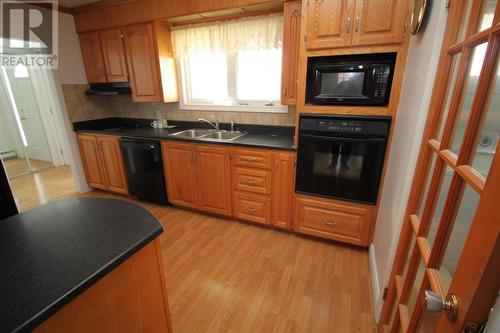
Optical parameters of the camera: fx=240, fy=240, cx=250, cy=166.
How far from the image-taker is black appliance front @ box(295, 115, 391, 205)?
1792mm

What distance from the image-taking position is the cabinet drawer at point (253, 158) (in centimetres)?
219

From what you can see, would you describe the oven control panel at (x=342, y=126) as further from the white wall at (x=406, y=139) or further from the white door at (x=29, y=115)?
the white door at (x=29, y=115)

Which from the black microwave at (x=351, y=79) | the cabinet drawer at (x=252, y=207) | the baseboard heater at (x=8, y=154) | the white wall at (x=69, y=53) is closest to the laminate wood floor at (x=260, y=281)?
the cabinet drawer at (x=252, y=207)

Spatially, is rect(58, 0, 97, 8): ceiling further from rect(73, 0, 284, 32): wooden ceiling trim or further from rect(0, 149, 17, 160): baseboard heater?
rect(0, 149, 17, 160): baseboard heater

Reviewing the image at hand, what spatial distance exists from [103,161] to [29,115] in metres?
2.49

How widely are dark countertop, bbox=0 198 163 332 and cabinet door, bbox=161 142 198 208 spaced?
148 centimetres

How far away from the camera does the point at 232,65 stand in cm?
272

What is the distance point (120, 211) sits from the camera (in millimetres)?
974

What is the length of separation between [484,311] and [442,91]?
717 mm

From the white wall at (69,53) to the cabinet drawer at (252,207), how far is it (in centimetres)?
259

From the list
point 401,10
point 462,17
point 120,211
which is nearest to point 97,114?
point 120,211

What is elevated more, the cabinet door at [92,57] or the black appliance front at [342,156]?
the cabinet door at [92,57]

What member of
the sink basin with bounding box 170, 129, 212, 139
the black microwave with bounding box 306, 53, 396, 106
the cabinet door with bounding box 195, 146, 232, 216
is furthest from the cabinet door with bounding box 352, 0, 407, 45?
the sink basin with bounding box 170, 129, 212, 139

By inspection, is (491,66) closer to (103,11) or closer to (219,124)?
(219,124)
